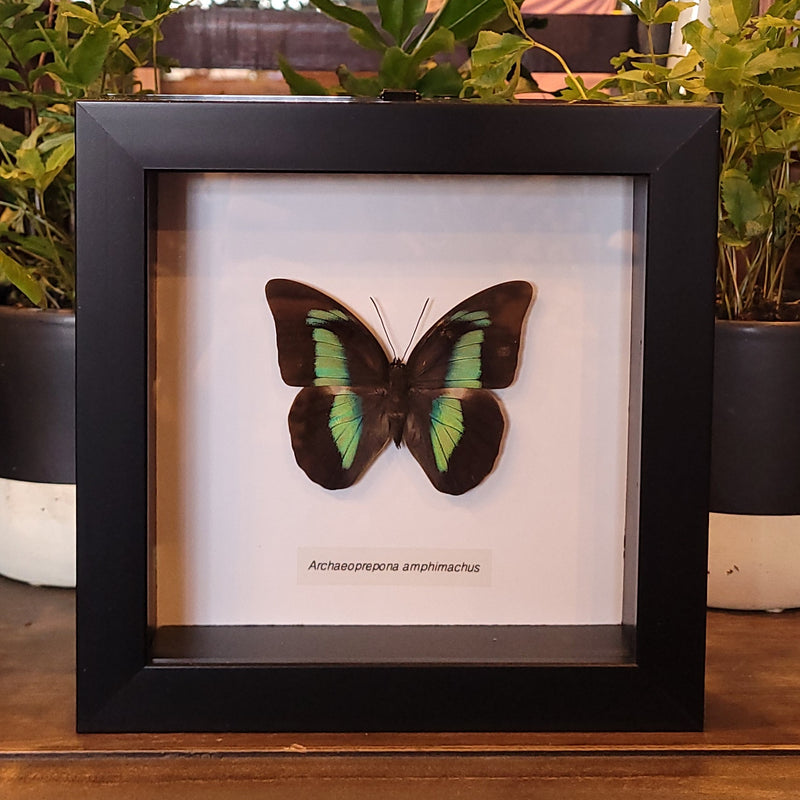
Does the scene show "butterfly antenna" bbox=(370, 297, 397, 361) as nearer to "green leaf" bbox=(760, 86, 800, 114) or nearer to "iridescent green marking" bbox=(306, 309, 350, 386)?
"iridescent green marking" bbox=(306, 309, 350, 386)

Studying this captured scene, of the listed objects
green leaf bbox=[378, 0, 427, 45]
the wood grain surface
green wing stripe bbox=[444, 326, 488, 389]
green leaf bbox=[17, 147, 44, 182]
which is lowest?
the wood grain surface

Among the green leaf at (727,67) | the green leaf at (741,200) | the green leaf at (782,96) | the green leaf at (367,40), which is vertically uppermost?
the green leaf at (367,40)

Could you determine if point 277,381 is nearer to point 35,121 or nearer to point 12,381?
point 12,381

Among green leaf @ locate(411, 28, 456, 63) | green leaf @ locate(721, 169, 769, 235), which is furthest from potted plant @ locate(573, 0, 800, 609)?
green leaf @ locate(411, 28, 456, 63)

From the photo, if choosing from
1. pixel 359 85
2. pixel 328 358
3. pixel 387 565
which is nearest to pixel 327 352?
pixel 328 358

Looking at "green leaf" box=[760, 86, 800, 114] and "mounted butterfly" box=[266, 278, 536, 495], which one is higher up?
"green leaf" box=[760, 86, 800, 114]

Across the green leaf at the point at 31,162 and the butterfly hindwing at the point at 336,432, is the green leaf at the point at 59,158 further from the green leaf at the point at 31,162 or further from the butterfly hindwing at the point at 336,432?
the butterfly hindwing at the point at 336,432

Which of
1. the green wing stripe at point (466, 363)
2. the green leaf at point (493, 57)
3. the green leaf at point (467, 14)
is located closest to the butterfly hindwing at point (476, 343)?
the green wing stripe at point (466, 363)

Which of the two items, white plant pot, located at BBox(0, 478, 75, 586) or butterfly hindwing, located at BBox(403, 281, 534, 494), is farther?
white plant pot, located at BBox(0, 478, 75, 586)
